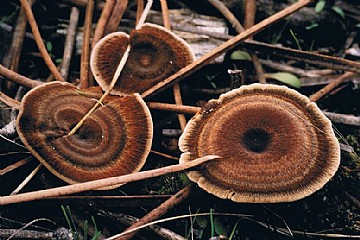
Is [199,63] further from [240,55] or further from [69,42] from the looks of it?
[69,42]

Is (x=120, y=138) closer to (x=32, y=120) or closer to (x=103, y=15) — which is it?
(x=32, y=120)

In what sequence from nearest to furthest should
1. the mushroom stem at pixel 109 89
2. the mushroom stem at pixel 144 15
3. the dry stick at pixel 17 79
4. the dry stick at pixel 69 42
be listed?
the mushroom stem at pixel 109 89 < the dry stick at pixel 17 79 < the mushroom stem at pixel 144 15 < the dry stick at pixel 69 42

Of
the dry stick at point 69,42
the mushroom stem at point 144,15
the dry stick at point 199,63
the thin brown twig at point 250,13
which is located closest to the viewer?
the dry stick at point 199,63

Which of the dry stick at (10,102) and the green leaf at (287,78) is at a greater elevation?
the dry stick at (10,102)

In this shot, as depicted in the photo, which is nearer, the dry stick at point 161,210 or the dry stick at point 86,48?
the dry stick at point 161,210

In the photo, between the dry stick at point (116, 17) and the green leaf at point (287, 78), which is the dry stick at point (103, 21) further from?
the green leaf at point (287, 78)

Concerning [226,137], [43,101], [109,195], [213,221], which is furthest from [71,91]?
[213,221]

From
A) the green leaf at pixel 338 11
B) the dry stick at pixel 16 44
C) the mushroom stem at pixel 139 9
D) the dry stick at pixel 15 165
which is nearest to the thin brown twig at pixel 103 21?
the mushroom stem at pixel 139 9
